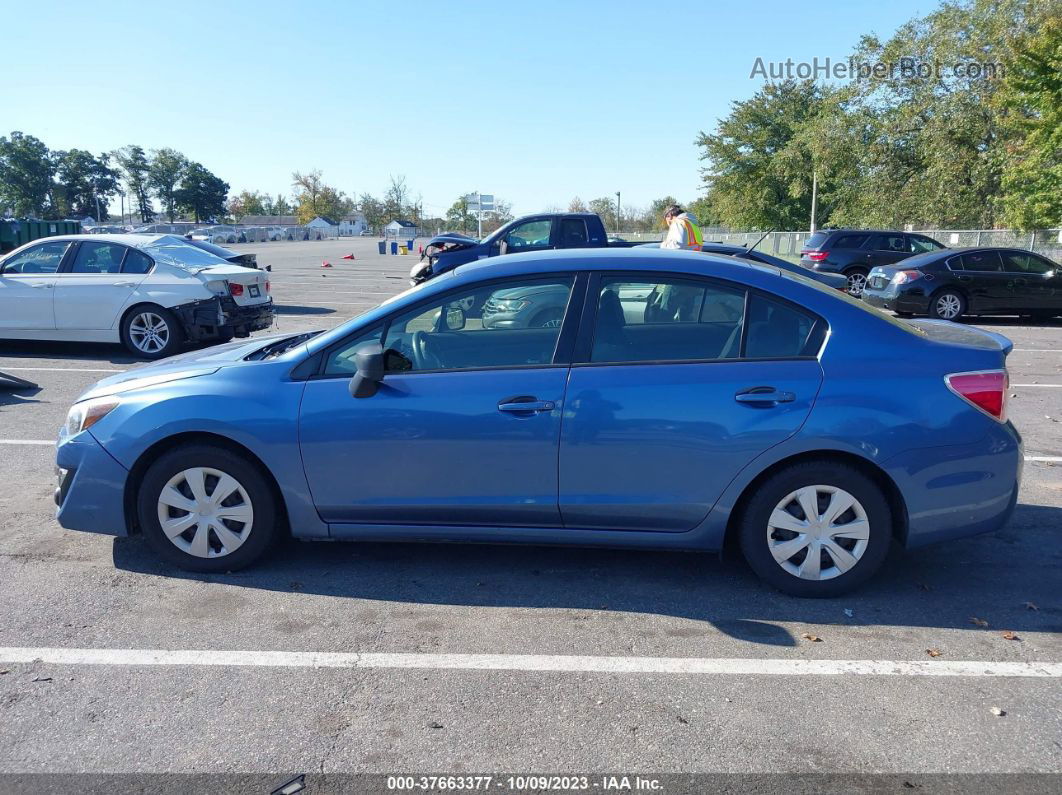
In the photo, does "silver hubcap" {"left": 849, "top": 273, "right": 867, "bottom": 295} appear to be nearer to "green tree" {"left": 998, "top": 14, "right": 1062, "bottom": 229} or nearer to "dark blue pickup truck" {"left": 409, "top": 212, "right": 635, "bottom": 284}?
"dark blue pickup truck" {"left": 409, "top": 212, "right": 635, "bottom": 284}

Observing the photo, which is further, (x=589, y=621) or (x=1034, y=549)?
(x=1034, y=549)

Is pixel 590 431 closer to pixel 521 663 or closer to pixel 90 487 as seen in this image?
pixel 521 663

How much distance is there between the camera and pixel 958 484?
153 inches

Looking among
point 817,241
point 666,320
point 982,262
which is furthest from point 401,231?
point 666,320

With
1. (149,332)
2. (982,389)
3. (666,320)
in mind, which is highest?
(666,320)

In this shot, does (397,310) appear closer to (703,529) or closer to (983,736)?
(703,529)

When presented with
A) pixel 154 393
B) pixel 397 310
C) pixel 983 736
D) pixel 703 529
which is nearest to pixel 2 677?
pixel 154 393

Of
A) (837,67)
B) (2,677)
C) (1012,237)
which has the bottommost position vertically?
(2,677)

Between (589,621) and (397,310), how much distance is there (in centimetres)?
178

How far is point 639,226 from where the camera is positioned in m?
76.8

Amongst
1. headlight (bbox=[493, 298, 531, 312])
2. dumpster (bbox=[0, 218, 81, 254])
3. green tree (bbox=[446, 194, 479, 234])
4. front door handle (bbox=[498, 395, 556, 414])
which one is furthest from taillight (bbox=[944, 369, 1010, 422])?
green tree (bbox=[446, 194, 479, 234])

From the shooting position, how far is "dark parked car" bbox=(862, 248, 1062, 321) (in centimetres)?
1542

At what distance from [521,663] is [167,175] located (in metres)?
128

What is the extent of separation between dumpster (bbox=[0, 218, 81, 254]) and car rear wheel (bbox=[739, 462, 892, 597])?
148 feet
